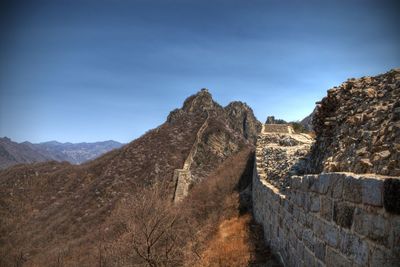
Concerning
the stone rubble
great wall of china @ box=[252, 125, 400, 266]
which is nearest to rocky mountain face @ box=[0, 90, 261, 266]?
the stone rubble

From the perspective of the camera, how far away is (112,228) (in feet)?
77.2

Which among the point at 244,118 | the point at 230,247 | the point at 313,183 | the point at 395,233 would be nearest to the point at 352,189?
the point at 395,233

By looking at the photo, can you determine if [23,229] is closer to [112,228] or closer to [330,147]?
[112,228]

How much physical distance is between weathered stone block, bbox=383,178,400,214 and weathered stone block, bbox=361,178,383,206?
0.22ft

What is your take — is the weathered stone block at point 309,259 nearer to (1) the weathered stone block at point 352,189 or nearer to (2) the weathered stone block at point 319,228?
(2) the weathered stone block at point 319,228

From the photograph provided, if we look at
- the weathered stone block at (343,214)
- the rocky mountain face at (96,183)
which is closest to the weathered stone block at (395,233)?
the weathered stone block at (343,214)

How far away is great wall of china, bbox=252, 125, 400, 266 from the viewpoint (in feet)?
9.85

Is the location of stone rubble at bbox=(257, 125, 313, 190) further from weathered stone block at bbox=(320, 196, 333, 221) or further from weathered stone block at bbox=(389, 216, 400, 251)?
weathered stone block at bbox=(389, 216, 400, 251)

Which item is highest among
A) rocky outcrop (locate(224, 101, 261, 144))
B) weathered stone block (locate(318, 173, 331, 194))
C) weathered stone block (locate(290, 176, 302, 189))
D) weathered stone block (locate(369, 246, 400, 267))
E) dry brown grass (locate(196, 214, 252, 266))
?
rocky outcrop (locate(224, 101, 261, 144))

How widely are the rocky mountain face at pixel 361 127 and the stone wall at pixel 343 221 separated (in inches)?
26.5

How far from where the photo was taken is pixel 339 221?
13.3ft

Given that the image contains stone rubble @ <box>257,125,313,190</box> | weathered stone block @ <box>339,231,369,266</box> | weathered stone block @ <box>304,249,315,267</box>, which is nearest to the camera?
weathered stone block @ <box>339,231,369,266</box>

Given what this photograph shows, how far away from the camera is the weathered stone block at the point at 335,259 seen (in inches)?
151

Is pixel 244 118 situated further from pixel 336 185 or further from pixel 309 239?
pixel 336 185
